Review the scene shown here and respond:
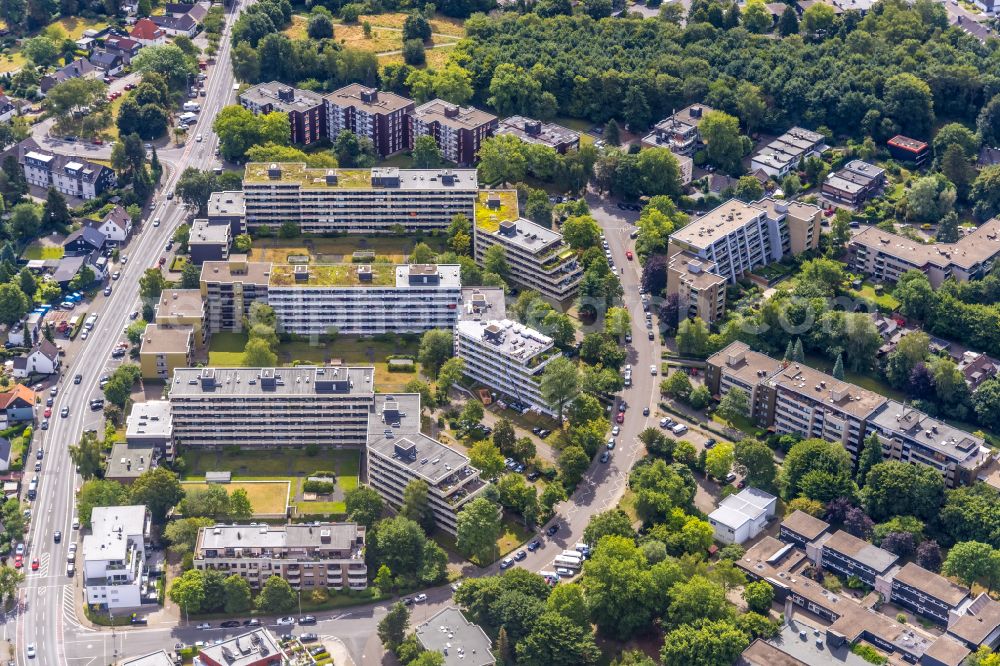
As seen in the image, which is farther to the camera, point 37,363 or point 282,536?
point 37,363

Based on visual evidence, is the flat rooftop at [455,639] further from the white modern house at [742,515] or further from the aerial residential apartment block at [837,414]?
the aerial residential apartment block at [837,414]

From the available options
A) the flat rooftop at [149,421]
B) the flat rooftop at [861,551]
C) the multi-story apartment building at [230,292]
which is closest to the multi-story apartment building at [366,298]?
the multi-story apartment building at [230,292]

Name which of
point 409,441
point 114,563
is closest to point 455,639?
point 409,441

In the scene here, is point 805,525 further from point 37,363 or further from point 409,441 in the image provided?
point 37,363

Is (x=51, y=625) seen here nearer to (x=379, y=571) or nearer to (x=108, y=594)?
(x=108, y=594)

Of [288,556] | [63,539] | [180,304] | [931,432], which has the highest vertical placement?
[180,304]

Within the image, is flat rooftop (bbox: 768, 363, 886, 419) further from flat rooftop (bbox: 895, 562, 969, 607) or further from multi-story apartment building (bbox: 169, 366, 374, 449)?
multi-story apartment building (bbox: 169, 366, 374, 449)

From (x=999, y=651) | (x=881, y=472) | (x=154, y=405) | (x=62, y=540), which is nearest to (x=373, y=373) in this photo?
(x=154, y=405)
